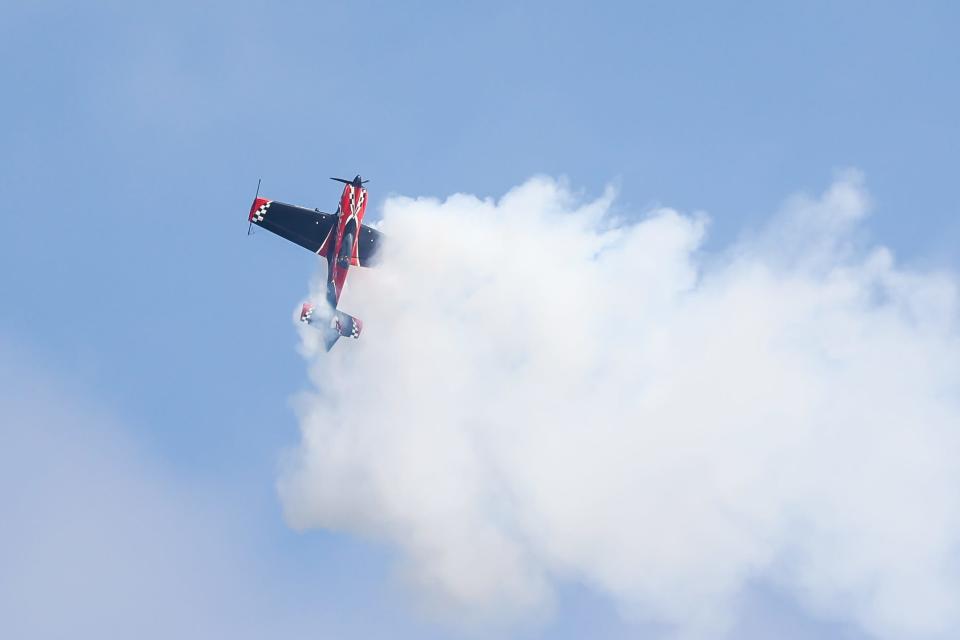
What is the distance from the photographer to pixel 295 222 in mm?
119750

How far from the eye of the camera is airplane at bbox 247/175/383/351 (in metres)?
118

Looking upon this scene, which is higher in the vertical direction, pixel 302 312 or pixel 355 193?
pixel 355 193

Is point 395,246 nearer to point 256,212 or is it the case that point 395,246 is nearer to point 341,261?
point 341,261

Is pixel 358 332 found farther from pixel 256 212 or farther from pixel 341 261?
pixel 256 212

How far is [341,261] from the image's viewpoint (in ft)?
391

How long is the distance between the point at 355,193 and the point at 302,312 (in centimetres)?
1220

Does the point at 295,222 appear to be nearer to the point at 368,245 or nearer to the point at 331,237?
the point at 331,237

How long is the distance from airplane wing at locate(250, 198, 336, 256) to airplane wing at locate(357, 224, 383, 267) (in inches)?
123

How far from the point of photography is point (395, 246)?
12231cm

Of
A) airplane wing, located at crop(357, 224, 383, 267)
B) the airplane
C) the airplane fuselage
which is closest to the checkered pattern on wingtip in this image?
the airplane

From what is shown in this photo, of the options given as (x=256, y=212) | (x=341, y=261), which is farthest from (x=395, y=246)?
(x=256, y=212)

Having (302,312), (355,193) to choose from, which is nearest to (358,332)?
(302,312)

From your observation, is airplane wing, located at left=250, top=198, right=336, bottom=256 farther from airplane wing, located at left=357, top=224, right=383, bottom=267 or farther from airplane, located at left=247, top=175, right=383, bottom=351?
airplane wing, located at left=357, top=224, right=383, bottom=267

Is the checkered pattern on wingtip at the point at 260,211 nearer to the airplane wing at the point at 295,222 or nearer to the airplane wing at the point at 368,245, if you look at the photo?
the airplane wing at the point at 295,222
